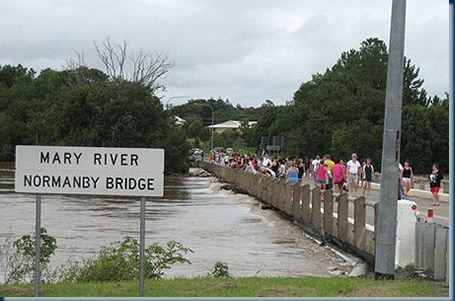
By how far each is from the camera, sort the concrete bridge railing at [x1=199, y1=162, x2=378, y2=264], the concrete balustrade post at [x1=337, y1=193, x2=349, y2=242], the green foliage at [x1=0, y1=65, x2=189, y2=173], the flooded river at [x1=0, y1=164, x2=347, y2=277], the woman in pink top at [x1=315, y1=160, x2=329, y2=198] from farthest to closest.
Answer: the green foliage at [x1=0, y1=65, x2=189, y2=173]
the woman in pink top at [x1=315, y1=160, x2=329, y2=198]
the concrete balustrade post at [x1=337, y1=193, x2=349, y2=242]
the flooded river at [x1=0, y1=164, x2=347, y2=277]
the concrete bridge railing at [x1=199, y1=162, x2=378, y2=264]

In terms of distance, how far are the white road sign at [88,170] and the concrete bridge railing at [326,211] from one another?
6.32 m

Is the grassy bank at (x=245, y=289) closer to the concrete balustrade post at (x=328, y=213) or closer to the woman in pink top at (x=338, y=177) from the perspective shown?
the concrete balustrade post at (x=328, y=213)

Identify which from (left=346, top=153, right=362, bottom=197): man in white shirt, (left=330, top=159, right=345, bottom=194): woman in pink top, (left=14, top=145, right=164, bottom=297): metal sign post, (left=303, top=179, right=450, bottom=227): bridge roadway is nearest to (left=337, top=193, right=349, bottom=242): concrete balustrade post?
→ (left=303, top=179, right=450, bottom=227): bridge roadway

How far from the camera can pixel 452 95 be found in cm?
960

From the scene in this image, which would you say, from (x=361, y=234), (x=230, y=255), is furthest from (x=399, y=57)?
(x=230, y=255)

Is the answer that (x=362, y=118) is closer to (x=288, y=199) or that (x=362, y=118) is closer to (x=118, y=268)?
(x=288, y=199)

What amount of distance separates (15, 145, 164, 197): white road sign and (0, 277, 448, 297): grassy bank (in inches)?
55.6

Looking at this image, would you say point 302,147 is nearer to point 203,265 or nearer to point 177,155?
point 177,155

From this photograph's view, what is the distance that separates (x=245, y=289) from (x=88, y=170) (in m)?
2.54

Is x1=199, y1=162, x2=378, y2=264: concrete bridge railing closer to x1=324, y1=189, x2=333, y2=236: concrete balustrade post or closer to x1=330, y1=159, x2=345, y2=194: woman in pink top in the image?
x1=324, y1=189, x2=333, y2=236: concrete balustrade post

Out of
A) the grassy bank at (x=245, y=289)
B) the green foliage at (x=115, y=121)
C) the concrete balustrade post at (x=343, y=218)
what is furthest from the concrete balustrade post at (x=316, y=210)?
the green foliage at (x=115, y=121)

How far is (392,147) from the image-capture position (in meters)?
11.6

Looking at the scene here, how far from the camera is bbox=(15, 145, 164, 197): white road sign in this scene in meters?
9.80

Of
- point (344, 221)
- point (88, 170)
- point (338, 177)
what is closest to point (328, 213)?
point (344, 221)
